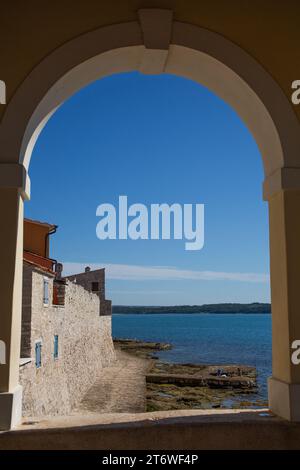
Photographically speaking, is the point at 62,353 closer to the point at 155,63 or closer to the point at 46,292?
the point at 46,292

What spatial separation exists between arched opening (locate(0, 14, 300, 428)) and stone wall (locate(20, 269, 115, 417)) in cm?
1011

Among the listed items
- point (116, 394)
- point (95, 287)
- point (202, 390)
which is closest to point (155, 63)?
point (116, 394)

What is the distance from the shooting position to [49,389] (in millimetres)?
16453

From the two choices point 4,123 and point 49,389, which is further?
point 49,389

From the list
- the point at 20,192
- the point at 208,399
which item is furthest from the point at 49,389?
the point at 208,399

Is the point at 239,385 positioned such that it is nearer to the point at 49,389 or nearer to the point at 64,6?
the point at 49,389

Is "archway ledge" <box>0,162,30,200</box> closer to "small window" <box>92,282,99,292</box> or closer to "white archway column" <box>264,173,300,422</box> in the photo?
"white archway column" <box>264,173,300,422</box>

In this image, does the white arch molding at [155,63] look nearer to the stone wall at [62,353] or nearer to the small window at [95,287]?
the stone wall at [62,353]

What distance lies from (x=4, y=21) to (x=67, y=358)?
18.6m

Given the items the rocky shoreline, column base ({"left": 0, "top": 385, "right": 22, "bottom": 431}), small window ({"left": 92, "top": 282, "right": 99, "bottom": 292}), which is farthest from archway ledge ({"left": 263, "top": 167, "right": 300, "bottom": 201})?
small window ({"left": 92, "top": 282, "right": 99, "bottom": 292})

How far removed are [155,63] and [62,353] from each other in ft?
55.0

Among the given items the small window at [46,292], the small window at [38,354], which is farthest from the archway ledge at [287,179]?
the small window at [46,292]
